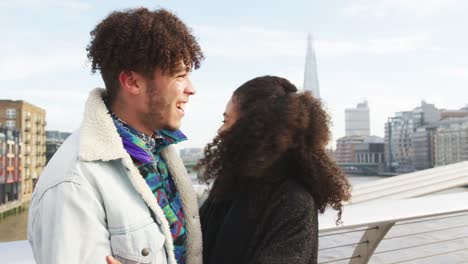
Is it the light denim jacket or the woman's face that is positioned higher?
the woman's face

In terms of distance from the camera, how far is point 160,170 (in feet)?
3.44

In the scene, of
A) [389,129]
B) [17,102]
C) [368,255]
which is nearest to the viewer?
[368,255]

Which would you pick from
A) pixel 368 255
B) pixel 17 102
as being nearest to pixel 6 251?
pixel 368 255

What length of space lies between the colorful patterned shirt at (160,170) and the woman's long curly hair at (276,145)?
0.09 metres

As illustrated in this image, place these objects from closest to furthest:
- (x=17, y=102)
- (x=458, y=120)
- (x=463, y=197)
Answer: (x=463, y=197)
(x=17, y=102)
(x=458, y=120)

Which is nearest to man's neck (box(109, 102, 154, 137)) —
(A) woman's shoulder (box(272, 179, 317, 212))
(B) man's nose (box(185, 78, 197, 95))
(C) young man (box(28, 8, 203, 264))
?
(C) young man (box(28, 8, 203, 264))

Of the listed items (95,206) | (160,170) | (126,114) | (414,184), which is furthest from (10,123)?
(95,206)

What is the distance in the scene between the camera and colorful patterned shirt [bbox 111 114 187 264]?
3.00 ft

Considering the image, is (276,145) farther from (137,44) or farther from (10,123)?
(10,123)

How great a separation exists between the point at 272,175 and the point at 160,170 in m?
0.23

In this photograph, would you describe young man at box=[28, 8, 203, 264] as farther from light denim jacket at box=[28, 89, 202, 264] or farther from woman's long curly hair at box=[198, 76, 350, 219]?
woman's long curly hair at box=[198, 76, 350, 219]

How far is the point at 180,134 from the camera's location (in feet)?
3.58

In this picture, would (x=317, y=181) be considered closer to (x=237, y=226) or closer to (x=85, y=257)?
(x=237, y=226)

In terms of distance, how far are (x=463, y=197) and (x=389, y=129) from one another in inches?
2286
